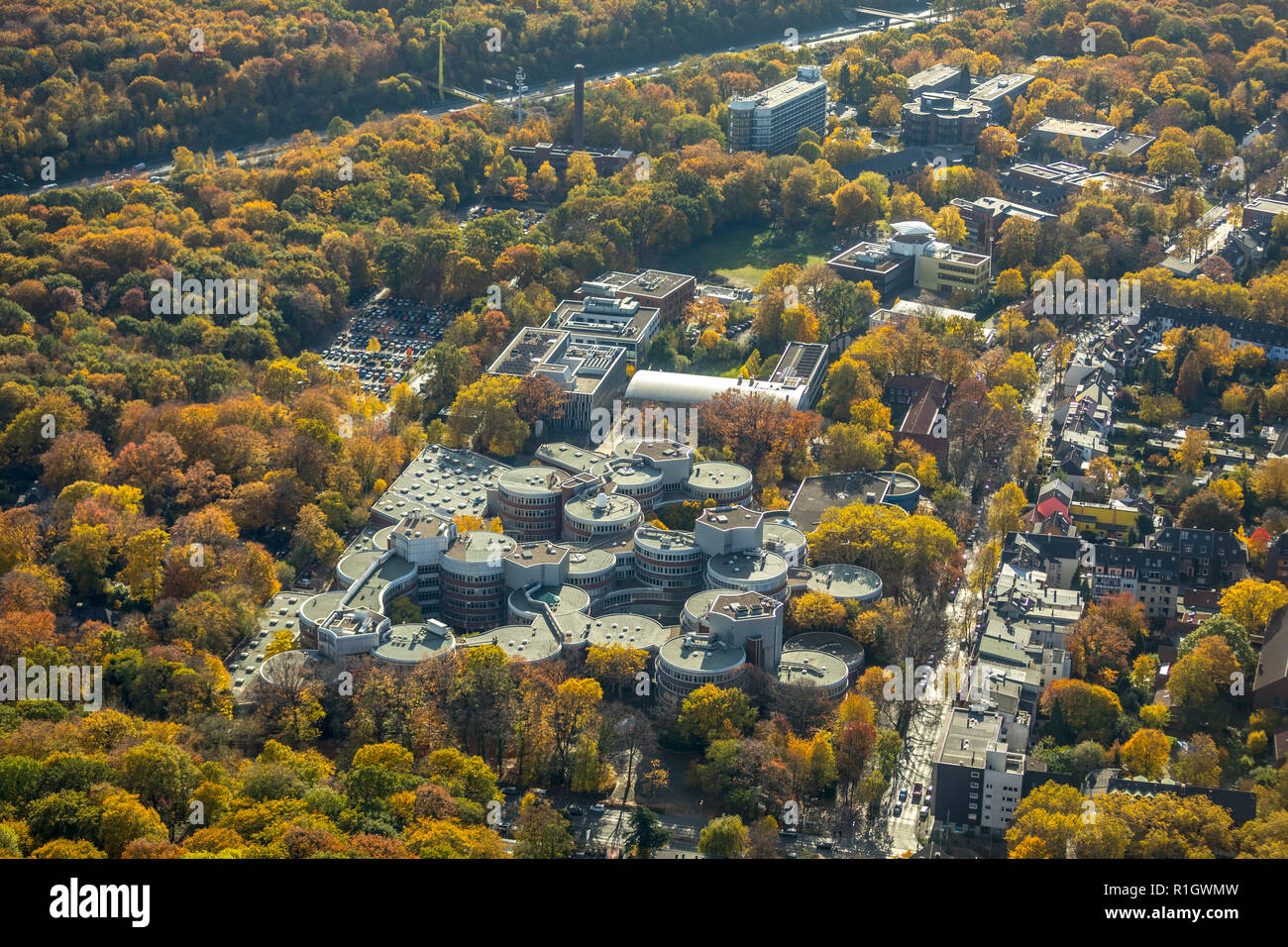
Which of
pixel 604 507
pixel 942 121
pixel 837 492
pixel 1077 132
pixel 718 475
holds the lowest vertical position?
pixel 837 492

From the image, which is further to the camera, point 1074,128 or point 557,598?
point 1074,128

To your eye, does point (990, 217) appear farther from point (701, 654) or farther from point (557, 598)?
point (701, 654)

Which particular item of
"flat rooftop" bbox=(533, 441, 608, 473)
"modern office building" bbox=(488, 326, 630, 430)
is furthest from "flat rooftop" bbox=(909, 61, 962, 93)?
"flat rooftop" bbox=(533, 441, 608, 473)

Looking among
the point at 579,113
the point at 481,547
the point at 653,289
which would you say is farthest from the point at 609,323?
the point at 579,113

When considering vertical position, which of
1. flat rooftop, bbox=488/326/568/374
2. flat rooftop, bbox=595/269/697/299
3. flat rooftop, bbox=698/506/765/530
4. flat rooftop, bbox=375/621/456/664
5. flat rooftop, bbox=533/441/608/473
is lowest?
flat rooftop, bbox=375/621/456/664

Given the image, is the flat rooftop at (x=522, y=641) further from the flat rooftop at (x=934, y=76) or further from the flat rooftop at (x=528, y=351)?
the flat rooftop at (x=934, y=76)

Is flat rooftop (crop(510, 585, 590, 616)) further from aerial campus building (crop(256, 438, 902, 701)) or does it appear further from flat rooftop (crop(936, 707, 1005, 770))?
flat rooftop (crop(936, 707, 1005, 770))
